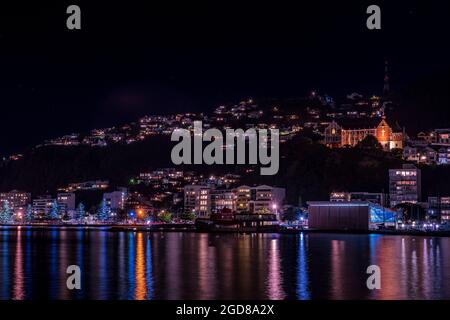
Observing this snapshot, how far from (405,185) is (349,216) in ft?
34.8

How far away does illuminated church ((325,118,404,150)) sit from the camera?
102125 millimetres

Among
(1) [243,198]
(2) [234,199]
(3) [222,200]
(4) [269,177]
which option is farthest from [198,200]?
(4) [269,177]

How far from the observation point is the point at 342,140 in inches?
4188

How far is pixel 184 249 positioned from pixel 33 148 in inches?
4418

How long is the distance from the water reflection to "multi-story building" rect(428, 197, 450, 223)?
40074 mm

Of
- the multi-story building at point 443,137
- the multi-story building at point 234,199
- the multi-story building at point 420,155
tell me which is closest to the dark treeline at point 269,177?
the multi-story building at point 420,155

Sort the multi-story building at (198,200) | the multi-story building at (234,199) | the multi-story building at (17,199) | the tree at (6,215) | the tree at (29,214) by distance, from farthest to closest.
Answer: the multi-story building at (17,199), the tree at (29,214), the tree at (6,215), the multi-story building at (198,200), the multi-story building at (234,199)

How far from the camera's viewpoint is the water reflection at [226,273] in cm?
2519

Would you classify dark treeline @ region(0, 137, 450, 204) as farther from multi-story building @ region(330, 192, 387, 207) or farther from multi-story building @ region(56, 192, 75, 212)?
multi-story building @ region(56, 192, 75, 212)

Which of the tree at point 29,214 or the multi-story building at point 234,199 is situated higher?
the multi-story building at point 234,199

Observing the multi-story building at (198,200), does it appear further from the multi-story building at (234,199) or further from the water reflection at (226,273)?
the water reflection at (226,273)

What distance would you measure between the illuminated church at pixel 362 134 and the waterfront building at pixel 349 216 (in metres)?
20.9

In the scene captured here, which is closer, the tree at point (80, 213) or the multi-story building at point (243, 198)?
the multi-story building at point (243, 198)
